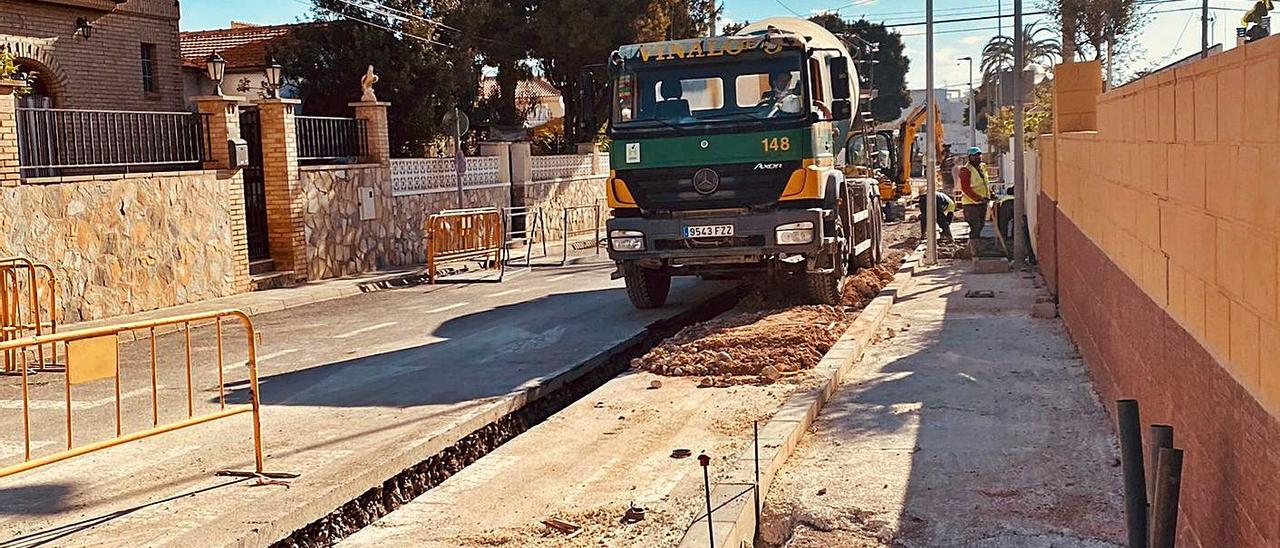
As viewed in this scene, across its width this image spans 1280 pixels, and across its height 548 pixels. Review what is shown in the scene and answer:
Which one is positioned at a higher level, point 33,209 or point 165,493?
point 33,209

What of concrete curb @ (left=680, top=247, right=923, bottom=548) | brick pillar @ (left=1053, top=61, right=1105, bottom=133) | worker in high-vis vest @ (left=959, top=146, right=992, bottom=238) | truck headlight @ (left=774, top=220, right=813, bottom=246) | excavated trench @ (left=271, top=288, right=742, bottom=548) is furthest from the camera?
worker in high-vis vest @ (left=959, top=146, right=992, bottom=238)

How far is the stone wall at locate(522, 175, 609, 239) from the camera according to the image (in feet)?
102

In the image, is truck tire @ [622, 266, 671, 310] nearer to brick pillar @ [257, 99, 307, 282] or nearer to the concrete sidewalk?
the concrete sidewalk

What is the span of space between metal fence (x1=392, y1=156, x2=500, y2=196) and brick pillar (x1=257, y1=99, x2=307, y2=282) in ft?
11.9

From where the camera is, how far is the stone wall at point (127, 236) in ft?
49.8

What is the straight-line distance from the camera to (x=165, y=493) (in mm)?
7352

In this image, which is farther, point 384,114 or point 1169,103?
point 384,114

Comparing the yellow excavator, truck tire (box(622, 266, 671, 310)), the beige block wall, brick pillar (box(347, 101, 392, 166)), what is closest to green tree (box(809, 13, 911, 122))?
the yellow excavator

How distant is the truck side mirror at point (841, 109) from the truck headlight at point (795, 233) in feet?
5.74

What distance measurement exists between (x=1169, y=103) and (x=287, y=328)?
11827mm

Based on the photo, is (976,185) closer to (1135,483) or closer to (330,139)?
(330,139)

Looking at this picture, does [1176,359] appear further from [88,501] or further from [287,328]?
[287,328]

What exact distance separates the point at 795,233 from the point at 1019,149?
6256mm

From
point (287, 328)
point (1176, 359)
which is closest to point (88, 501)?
point (1176, 359)
